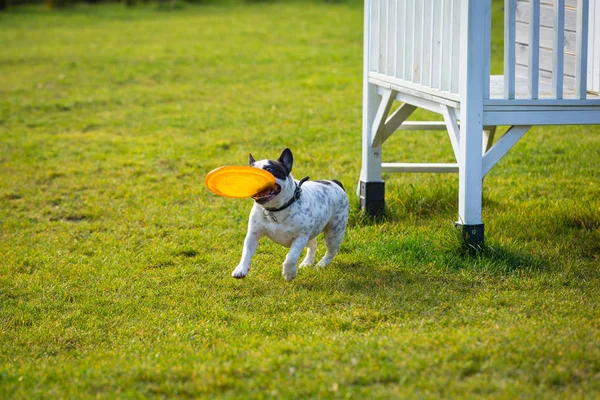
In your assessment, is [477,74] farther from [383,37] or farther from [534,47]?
[383,37]

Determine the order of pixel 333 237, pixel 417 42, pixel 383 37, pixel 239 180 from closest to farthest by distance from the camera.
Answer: pixel 239 180 → pixel 333 237 → pixel 417 42 → pixel 383 37

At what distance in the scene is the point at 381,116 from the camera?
7133 millimetres

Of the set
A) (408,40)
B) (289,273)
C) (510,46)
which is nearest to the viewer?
(289,273)

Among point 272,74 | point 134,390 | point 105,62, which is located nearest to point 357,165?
point 134,390

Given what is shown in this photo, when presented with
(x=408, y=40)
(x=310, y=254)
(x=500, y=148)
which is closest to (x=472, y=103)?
(x=500, y=148)

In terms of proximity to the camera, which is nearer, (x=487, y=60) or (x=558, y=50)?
(x=487, y=60)

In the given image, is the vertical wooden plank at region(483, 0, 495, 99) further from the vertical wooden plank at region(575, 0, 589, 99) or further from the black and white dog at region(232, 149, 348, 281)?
the black and white dog at region(232, 149, 348, 281)

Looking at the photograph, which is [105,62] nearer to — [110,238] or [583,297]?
[110,238]

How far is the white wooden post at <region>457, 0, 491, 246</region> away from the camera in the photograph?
18.5 ft

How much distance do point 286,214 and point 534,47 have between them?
83.3 inches

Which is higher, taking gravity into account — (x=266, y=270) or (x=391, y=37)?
(x=391, y=37)

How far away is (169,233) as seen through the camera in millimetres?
7281

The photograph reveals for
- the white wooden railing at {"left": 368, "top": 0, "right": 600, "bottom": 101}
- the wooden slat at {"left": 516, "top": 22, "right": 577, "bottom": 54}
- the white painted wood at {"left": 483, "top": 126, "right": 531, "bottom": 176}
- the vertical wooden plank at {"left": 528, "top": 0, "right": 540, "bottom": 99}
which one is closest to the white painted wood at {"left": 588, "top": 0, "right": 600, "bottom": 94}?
the white wooden railing at {"left": 368, "top": 0, "right": 600, "bottom": 101}

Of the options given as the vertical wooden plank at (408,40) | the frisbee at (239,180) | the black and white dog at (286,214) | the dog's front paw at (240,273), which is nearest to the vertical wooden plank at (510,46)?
the vertical wooden plank at (408,40)
